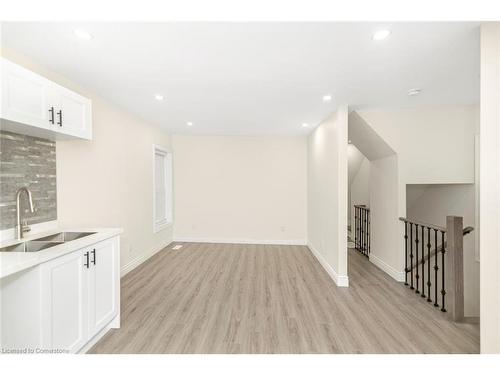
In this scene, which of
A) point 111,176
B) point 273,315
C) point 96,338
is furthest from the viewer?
point 111,176

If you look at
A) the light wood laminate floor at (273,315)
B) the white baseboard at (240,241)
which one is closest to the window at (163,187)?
the white baseboard at (240,241)

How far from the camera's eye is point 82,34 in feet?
5.97

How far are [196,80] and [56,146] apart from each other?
5.33ft

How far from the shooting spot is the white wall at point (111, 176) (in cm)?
270

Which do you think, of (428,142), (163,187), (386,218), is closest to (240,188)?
(163,187)

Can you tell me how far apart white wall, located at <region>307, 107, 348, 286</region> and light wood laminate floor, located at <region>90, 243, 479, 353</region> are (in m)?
0.36

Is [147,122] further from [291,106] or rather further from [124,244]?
[291,106]

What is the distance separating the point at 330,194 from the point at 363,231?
6.76 feet

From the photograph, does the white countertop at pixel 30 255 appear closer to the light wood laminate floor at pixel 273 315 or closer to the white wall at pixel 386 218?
the light wood laminate floor at pixel 273 315

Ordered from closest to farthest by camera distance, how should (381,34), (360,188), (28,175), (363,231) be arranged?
(381,34), (28,175), (363,231), (360,188)

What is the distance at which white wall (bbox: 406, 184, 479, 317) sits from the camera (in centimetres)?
379

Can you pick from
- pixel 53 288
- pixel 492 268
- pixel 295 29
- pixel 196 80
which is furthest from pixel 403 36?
pixel 53 288

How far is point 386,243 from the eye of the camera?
4.03 metres

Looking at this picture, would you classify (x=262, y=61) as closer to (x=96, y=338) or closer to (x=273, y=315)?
(x=273, y=315)
